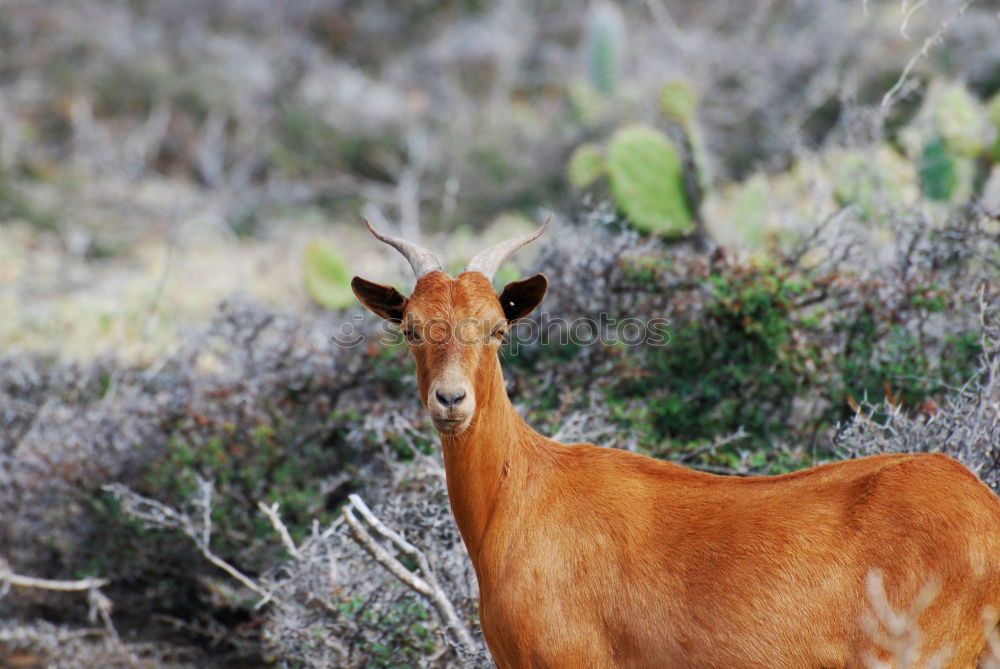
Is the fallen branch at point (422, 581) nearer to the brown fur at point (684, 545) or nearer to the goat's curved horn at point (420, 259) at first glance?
the brown fur at point (684, 545)

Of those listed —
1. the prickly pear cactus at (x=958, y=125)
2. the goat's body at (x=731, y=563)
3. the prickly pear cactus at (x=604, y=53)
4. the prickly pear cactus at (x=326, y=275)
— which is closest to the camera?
the goat's body at (x=731, y=563)

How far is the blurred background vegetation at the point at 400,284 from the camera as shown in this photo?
600cm

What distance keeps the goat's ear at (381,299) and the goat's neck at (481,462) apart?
0.53m

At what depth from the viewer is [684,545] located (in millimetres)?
3475

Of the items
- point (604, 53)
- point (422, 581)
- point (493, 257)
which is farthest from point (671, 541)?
point (604, 53)

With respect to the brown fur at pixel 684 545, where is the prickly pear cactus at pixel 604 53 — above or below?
above

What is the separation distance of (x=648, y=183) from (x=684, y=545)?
606 cm

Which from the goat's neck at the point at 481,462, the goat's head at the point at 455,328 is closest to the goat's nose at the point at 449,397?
the goat's head at the point at 455,328

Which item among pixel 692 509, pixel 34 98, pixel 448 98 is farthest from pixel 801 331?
pixel 34 98

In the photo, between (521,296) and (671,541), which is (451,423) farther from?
(671,541)

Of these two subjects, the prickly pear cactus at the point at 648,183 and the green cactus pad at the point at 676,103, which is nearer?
the prickly pear cactus at the point at 648,183

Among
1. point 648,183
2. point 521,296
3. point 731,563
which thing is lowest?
point 731,563

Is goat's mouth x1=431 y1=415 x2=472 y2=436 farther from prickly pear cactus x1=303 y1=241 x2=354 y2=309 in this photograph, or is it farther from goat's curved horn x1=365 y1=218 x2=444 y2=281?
prickly pear cactus x1=303 y1=241 x2=354 y2=309

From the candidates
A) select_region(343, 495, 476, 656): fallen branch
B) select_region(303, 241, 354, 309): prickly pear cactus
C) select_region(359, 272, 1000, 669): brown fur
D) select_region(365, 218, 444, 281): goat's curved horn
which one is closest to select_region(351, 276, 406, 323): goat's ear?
select_region(365, 218, 444, 281): goat's curved horn
